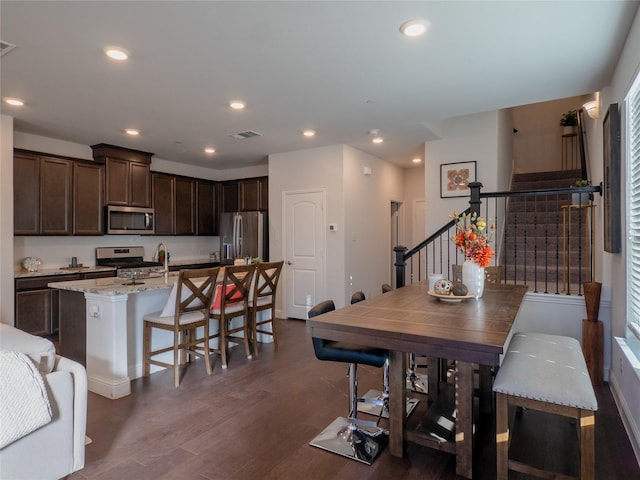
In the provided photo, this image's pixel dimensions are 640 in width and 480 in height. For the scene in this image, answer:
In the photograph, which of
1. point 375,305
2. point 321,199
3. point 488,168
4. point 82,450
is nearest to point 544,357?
point 375,305

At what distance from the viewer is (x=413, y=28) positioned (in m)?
2.47

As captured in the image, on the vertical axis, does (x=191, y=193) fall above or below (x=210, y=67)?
below

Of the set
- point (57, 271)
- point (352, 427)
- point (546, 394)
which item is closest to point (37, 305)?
point (57, 271)

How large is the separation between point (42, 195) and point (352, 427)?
4884 millimetres

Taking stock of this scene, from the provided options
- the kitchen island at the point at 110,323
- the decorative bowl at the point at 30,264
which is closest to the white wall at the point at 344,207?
the kitchen island at the point at 110,323

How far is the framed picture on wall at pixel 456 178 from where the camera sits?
17.3 feet

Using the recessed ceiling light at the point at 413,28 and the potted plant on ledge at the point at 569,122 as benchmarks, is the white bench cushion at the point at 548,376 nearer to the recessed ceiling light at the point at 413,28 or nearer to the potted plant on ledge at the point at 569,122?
the recessed ceiling light at the point at 413,28

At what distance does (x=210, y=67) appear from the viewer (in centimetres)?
302

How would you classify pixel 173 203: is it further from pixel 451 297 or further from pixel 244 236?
pixel 451 297

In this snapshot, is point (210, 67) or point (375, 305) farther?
point (210, 67)

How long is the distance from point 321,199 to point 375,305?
357 centimetres

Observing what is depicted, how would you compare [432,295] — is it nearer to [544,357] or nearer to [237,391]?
[544,357]

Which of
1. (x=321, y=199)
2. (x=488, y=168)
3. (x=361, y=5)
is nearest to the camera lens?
(x=361, y=5)

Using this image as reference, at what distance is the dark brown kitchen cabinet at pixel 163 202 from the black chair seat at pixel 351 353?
192 inches
